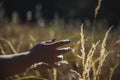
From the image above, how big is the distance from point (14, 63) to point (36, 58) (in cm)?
16

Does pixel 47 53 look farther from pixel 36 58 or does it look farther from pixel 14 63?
pixel 14 63

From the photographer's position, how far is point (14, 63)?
2.65 m

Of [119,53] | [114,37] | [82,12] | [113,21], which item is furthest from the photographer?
[82,12]

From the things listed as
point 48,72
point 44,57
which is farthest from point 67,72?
point 44,57

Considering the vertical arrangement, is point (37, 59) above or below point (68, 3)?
below

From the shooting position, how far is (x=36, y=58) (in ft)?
8.50

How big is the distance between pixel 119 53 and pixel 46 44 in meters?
0.76

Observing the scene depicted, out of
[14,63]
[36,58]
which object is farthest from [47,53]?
[14,63]

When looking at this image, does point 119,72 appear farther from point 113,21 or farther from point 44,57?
point 113,21

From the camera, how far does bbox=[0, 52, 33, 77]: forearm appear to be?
2.61m

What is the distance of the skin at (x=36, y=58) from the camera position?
258 centimetres

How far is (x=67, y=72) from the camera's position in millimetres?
3262

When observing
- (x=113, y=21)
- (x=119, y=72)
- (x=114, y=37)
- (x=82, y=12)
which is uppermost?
(x=82, y=12)

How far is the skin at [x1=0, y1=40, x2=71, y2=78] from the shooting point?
2.58 meters
